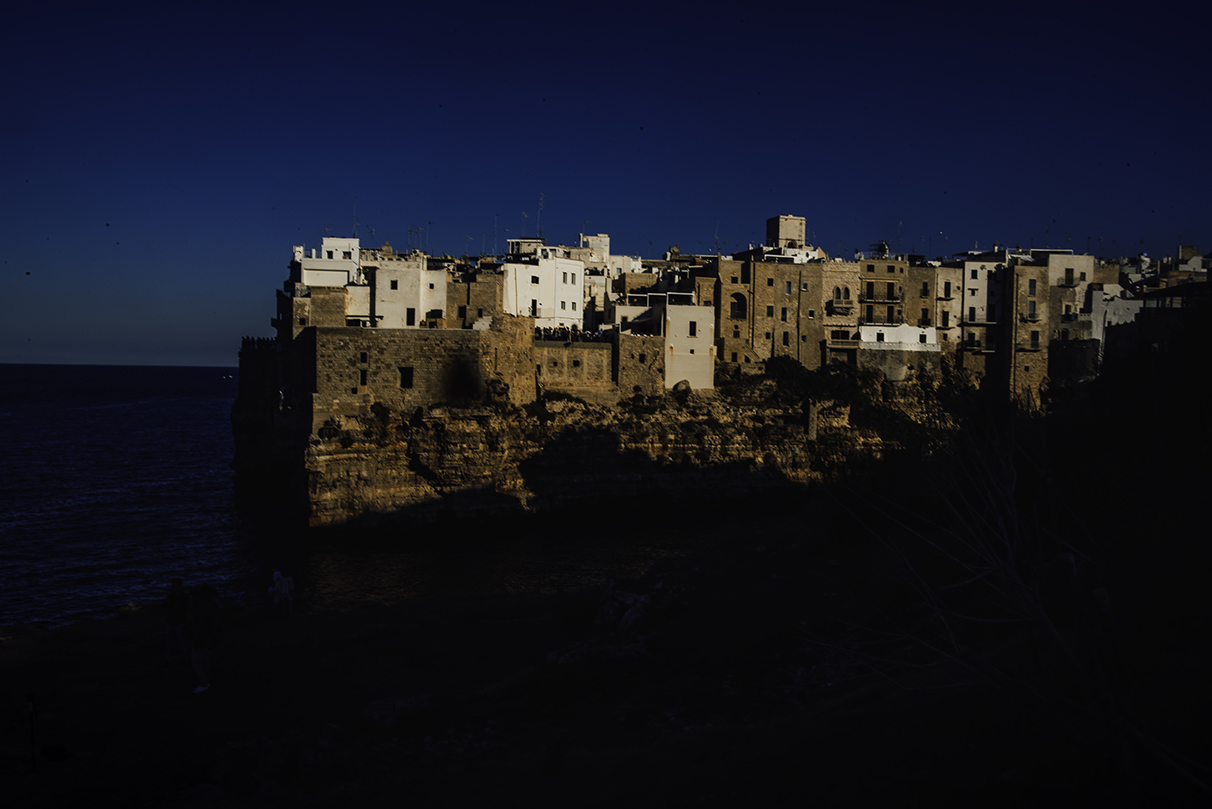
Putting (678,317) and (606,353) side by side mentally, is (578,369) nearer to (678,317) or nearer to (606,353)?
(606,353)

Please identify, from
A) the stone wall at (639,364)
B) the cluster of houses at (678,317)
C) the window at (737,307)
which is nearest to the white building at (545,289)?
the cluster of houses at (678,317)

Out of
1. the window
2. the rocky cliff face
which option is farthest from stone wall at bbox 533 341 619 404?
the window

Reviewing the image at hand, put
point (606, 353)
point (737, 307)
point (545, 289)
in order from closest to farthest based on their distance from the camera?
point (606, 353) < point (737, 307) < point (545, 289)

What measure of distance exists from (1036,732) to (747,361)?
147ft

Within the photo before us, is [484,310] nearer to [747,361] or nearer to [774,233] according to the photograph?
[747,361]

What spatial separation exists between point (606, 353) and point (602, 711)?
34400 millimetres

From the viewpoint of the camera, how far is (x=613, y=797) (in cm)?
858

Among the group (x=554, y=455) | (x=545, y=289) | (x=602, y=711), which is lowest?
(x=602, y=711)

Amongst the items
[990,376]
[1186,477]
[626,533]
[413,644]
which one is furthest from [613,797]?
[990,376]

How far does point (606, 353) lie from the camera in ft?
148

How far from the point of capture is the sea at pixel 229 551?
84.0 feet

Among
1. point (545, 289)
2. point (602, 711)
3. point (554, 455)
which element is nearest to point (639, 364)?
point (554, 455)

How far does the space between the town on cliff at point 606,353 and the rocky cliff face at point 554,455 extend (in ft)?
0.31

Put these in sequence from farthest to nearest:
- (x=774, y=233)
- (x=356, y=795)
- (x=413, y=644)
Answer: (x=774, y=233)
(x=413, y=644)
(x=356, y=795)
